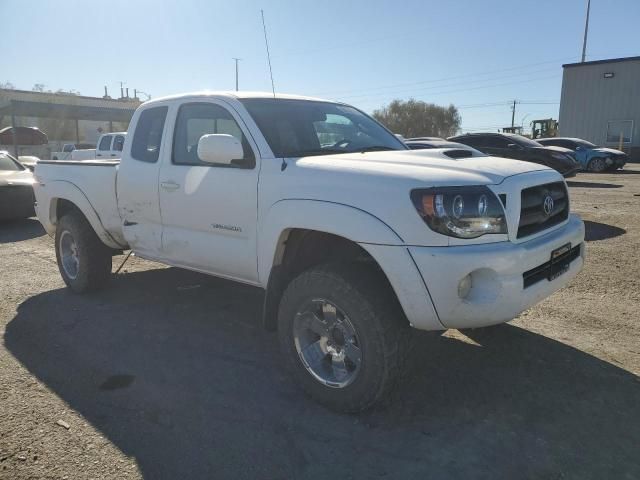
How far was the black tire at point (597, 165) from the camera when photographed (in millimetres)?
20375

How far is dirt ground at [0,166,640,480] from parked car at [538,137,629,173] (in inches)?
676

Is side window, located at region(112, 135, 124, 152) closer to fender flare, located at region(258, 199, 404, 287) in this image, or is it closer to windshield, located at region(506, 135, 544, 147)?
windshield, located at region(506, 135, 544, 147)

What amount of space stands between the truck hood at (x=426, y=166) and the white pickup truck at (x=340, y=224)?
14 millimetres

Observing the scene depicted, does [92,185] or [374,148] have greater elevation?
[374,148]

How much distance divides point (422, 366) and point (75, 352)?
264 cm

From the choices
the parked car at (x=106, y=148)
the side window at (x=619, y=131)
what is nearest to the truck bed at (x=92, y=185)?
the parked car at (x=106, y=148)

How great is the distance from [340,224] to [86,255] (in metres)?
3.41

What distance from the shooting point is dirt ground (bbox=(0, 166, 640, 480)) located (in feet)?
8.79

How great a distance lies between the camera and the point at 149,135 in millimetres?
4633

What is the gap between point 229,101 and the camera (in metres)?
3.96

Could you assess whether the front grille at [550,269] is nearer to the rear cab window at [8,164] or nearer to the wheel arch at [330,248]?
the wheel arch at [330,248]

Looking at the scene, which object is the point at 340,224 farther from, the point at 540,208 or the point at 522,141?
the point at 522,141

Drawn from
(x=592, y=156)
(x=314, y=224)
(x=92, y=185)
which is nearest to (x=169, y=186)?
(x=92, y=185)

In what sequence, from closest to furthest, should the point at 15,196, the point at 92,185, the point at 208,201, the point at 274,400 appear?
1. the point at 274,400
2. the point at 208,201
3. the point at 92,185
4. the point at 15,196
